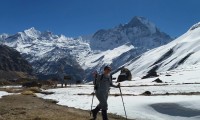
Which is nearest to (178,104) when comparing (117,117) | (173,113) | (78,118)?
(173,113)

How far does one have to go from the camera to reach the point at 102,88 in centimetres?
2083

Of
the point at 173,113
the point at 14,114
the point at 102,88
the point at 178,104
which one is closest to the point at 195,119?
the point at 173,113

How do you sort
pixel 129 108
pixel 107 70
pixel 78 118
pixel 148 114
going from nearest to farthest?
1. pixel 107 70
2. pixel 78 118
3. pixel 148 114
4. pixel 129 108

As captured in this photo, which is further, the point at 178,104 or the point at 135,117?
the point at 178,104

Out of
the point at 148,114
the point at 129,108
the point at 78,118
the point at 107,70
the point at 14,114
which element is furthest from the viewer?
the point at 129,108

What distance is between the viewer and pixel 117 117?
24500mm

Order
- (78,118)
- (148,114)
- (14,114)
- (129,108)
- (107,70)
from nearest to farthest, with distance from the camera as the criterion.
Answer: (107,70) < (78,118) < (14,114) < (148,114) < (129,108)

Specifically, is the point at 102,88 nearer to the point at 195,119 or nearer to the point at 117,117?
the point at 117,117

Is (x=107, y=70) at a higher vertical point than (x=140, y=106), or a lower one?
higher

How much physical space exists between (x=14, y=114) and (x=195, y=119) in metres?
10.9

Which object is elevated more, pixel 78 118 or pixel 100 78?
pixel 100 78

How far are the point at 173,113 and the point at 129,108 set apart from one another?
325 cm

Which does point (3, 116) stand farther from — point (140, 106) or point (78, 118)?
point (140, 106)

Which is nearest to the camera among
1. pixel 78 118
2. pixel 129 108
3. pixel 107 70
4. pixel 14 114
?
pixel 107 70
